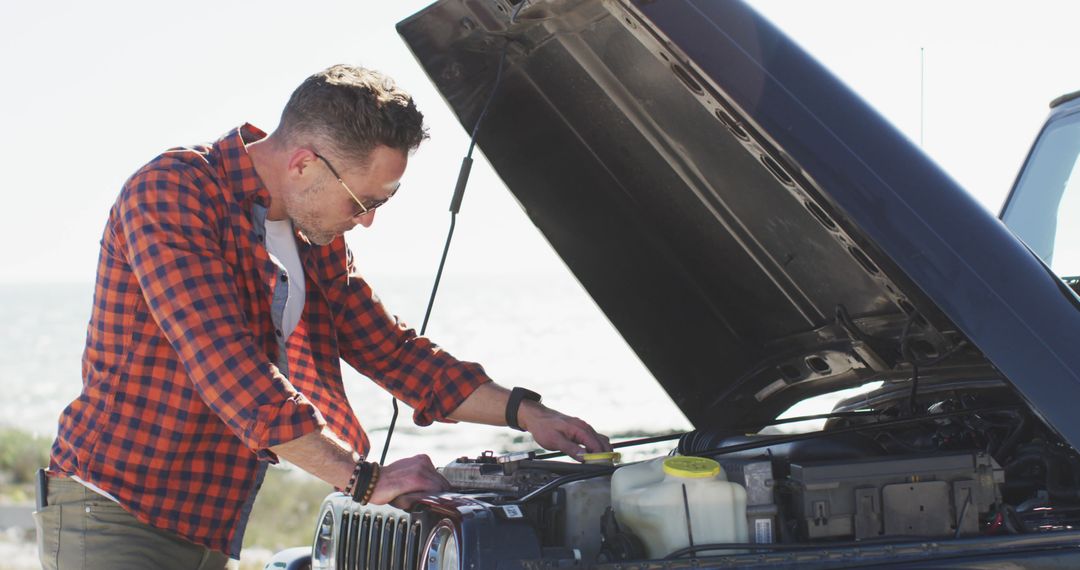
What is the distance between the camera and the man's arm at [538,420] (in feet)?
9.94

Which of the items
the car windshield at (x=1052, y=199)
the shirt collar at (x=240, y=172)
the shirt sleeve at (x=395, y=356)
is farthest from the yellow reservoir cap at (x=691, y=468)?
the car windshield at (x=1052, y=199)

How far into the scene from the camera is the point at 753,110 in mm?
2111

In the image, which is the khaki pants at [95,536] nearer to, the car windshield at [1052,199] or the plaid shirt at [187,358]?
the plaid shirt at [187,358]

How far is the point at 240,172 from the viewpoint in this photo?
2770mm

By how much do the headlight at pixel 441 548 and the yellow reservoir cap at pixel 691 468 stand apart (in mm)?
425

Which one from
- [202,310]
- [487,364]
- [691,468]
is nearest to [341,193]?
[202,310]

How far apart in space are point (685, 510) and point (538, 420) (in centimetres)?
90

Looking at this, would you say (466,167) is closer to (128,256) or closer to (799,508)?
(128,256)

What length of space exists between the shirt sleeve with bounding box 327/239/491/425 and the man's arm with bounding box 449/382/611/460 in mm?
29

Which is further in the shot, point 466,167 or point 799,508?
point 466,167

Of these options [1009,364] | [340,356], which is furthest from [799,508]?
[340,356]

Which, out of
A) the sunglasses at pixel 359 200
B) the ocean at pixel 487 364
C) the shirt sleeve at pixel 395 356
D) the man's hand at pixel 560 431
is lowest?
the man's hand at pixel 560 431

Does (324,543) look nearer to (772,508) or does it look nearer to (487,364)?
(772,508)

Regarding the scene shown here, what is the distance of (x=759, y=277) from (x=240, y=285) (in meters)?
1.33
